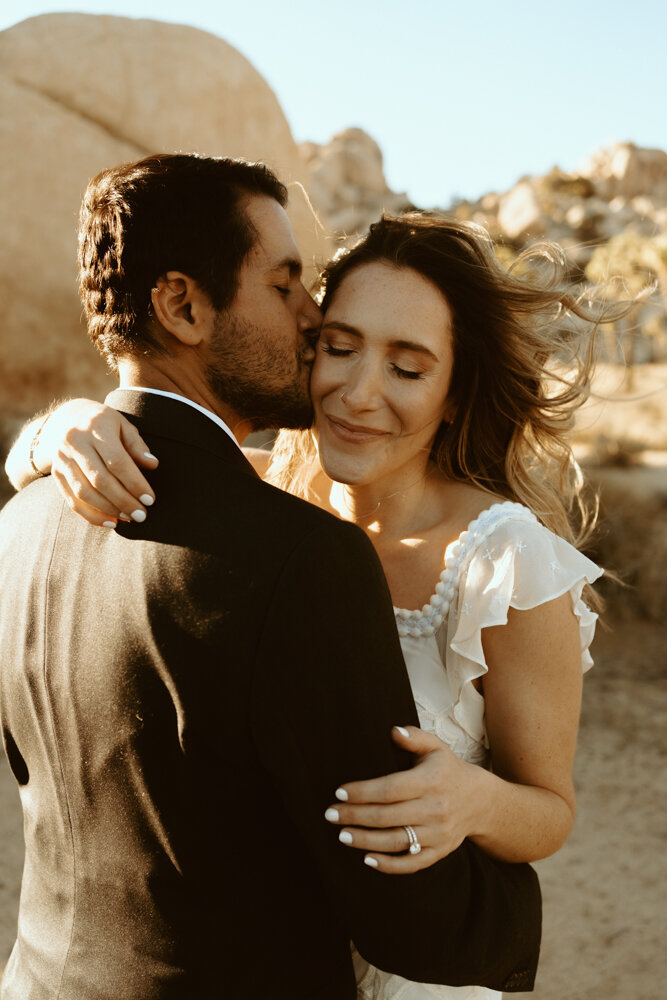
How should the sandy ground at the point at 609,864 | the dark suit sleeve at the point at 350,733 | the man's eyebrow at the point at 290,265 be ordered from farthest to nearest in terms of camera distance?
the sandy ground at the point at 609,864 → the man's eyebrow at the point at 290,265 → the dark suit sleeve at the point at 350,733

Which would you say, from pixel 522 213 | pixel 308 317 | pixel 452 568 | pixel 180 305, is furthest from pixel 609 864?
pixel 522 213

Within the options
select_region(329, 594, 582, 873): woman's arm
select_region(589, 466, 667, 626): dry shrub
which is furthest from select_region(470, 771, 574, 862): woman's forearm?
select_region(589, 466, 667, 626): dry shrub

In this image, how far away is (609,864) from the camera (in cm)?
556

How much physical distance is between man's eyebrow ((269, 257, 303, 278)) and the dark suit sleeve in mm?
707

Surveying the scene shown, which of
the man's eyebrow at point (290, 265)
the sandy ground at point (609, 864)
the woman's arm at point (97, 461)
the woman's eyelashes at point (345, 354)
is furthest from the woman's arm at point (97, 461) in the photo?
the sandy ground at point (609, 864)

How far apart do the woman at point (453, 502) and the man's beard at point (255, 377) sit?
0.68 feet

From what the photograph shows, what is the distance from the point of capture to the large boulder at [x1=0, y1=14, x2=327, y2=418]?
9.30 metres

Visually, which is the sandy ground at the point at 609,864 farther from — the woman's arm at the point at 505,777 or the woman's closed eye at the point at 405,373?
the woman's closed eye at the point at 405,373

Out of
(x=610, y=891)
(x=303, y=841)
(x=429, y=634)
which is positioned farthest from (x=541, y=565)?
(x=610, y=891)

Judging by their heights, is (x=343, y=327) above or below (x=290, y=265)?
below

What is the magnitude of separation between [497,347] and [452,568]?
2.15 feet

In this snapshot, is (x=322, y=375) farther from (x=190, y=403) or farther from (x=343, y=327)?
(x=190, y=403)

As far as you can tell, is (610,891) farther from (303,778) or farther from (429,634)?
(303,778)

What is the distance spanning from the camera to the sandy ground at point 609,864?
15.2ft
